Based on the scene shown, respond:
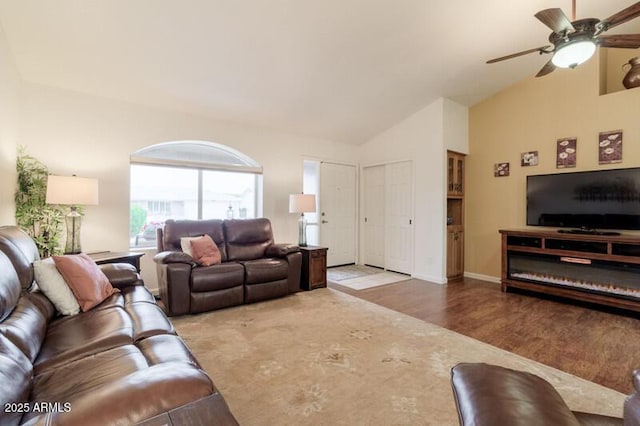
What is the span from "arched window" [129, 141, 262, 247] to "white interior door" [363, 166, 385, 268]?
222cm

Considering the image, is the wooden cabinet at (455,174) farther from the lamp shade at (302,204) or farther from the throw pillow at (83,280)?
the throw pillow at (83,280)

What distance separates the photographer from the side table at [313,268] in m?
4.17

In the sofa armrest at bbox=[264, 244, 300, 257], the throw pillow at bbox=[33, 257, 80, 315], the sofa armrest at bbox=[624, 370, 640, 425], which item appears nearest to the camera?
the sofa armrest at bbox=[624, 370, 640, 425]

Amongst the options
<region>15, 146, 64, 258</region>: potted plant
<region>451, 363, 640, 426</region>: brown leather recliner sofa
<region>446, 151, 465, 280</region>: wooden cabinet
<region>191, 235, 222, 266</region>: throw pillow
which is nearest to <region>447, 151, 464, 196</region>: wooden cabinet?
<region>446, 151, 465, 280</region>: wooden cabinet

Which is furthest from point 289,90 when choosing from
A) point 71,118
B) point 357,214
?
point 357,214

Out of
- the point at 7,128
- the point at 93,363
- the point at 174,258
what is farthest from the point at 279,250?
the point at 7,128

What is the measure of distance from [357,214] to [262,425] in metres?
4.78

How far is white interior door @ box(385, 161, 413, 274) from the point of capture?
5.15 metres

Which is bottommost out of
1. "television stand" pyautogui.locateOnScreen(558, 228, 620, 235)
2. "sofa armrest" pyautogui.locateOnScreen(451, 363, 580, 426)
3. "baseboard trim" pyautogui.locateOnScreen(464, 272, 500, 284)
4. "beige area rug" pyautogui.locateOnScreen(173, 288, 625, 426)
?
"beige area rug" pyautogui.locateOnScreen(173, 288, 625, 426)

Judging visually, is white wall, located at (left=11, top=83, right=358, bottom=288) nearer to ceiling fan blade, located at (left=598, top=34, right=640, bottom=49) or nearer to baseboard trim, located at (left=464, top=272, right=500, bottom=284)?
ceiling fan blade, located at (left=598, top=34, right=640, bottom=49)

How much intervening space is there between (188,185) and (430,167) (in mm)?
3718

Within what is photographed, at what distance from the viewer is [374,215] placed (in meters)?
5.85

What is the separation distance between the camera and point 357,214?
6117mm

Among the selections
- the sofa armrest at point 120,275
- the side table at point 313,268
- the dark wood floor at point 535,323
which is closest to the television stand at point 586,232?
the dark wood floor at point 535,323
